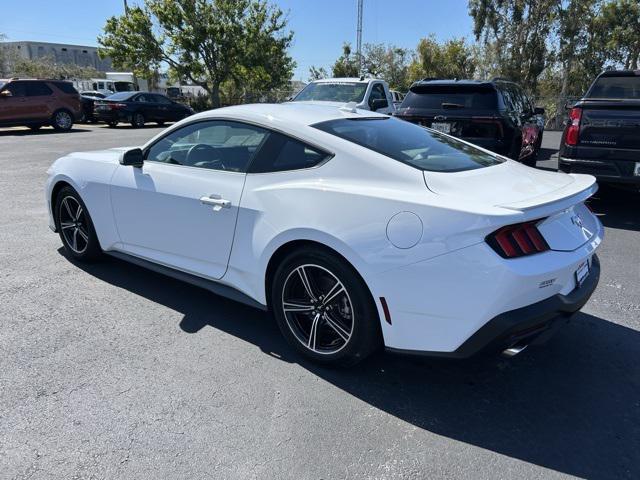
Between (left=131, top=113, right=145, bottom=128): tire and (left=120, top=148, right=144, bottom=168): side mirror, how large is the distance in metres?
19.1

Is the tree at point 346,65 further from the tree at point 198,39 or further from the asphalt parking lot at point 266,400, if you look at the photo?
the asphalt parking lot at point 266,400

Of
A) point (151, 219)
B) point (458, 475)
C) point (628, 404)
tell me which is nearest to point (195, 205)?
point (151, 219)

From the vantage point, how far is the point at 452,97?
7711mm

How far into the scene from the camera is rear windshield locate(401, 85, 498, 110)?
7.50 m

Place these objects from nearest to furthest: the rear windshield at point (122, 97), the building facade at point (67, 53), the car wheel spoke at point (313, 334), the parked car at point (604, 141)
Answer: the car wheel spoke at point (313, 334), the parked car at point (604, 141), the rear windshield at point (122, 97), the building facade at point (67, 53)

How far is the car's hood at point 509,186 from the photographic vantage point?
2518 mm

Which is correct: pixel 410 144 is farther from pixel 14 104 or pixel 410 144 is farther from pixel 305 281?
pixel 14 104

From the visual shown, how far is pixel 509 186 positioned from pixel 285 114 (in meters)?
1.55

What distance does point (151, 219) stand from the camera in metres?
3.75

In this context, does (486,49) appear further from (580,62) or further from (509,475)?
(509,475)

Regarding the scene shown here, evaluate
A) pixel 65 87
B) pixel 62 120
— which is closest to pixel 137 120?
pixel 65 87

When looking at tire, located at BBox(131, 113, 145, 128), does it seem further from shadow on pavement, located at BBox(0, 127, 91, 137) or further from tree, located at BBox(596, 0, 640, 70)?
tree, located at BBox(596, 0, 640, 70)

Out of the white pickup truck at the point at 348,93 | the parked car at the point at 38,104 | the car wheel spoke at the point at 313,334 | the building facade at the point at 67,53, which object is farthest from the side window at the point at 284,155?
the building facade at the point at 67,53

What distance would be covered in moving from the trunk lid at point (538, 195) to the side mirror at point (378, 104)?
8428 millimetres
